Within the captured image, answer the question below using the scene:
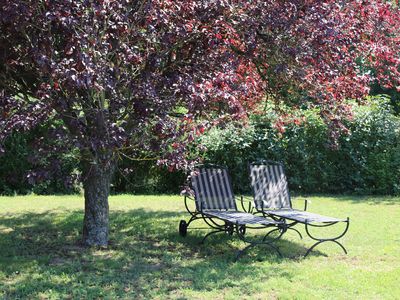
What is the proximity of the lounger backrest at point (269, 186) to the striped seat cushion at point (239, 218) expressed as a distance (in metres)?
0.53

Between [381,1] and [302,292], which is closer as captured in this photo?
[302,292]

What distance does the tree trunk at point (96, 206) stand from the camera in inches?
269

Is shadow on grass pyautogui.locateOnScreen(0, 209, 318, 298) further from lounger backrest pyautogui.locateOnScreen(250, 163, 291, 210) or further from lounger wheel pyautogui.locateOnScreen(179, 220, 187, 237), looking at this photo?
lounger backrest pyautogui.locateOnScreen(250, 163, 291, 210)

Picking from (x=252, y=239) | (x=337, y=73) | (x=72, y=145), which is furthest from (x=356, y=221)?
(x=72, y=145)

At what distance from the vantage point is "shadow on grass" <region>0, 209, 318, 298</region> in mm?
5188

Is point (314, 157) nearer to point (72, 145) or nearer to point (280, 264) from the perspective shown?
point (280, 264)

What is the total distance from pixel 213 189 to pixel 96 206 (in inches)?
65.5

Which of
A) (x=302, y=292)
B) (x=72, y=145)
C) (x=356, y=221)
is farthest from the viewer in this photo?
(x=356, y=221)

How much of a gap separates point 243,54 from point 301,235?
2692 millimetres

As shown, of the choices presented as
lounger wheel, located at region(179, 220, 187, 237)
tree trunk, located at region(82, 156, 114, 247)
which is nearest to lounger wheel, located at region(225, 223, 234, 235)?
lounger wheel, located at region(179, 220, 187, 237)

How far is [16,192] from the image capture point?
11.9 m

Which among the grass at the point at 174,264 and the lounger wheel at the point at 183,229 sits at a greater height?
the lounger wheel at the point at 183,229

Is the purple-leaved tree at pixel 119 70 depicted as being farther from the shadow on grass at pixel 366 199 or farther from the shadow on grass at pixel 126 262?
the shadow on grass at pixel 366 199

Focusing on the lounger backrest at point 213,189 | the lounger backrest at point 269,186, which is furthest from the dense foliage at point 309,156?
the lounger backrest at point 213,189
